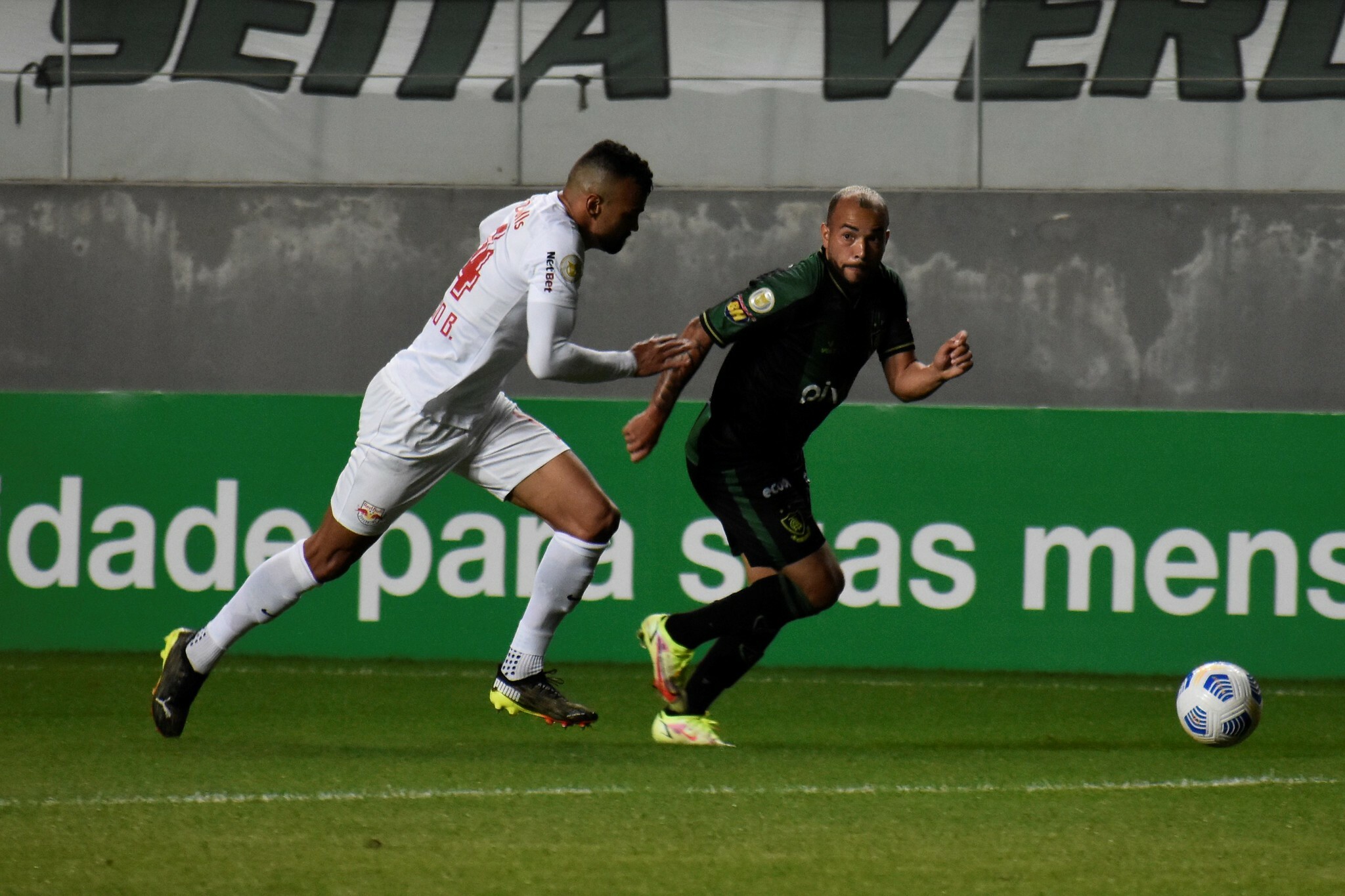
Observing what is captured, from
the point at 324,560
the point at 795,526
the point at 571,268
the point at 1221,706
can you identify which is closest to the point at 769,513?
the point at 795,526

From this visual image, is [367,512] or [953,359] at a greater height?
[953,359]

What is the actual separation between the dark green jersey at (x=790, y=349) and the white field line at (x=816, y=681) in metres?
2.39

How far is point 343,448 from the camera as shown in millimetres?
8656

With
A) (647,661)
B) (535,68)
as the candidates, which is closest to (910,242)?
(535,68)

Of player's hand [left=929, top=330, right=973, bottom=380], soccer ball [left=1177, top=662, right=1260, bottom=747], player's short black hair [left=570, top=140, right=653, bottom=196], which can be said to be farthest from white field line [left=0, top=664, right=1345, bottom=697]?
player's short black hair [left=570, top=140, right=653, bottom=196]

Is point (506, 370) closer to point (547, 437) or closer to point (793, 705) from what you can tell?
point (547, 437)

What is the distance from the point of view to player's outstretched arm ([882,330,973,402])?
5.39m

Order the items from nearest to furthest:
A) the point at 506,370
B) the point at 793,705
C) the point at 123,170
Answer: the point at 506,370, the point at 793,705, the point at 123,170

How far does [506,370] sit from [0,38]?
8.94 m

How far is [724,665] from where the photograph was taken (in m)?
5.91

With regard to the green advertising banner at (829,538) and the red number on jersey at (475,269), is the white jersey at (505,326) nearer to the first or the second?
the red number on jersey at (475,269)

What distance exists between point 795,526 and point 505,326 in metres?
1.15

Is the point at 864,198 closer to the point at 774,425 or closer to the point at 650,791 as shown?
the point at 774,425

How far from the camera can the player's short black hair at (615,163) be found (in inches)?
221
